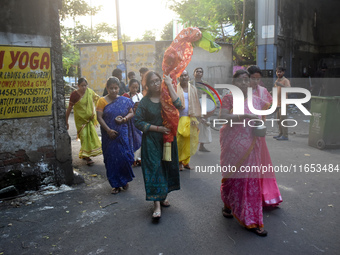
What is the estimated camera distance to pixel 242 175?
10.8ft

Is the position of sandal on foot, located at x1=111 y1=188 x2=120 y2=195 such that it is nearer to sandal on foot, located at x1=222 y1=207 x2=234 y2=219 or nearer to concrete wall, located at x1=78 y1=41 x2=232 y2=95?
sandal on foot, located at x1=222 y1=207 x2=234 y2=219

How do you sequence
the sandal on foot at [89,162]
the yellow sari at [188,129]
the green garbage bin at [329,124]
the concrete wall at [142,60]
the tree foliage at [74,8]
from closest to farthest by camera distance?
the yellow sari at [188,129], the sandal on foot at [89,162], the green garbage bin at [329,124], the tree foliage at [74,8], the concrete wall at [142,60]

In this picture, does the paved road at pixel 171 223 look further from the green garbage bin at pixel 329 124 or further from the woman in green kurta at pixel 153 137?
the green garbage bin at pixel 329 124

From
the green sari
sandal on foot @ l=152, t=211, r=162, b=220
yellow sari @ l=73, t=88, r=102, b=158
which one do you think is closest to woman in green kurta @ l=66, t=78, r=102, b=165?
yellow sari @ l=73, t=88, r=102, b=158

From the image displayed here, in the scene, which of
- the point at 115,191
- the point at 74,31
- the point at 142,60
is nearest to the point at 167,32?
the point at 74,31

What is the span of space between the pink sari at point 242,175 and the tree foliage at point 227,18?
13.5 m

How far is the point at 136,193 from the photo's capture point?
15.0 feet

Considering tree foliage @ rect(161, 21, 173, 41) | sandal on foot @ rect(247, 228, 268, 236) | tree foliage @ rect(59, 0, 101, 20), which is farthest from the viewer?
tree foliage @ rect(161, 21, 173, 41)

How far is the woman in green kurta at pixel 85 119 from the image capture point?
20.7 ft

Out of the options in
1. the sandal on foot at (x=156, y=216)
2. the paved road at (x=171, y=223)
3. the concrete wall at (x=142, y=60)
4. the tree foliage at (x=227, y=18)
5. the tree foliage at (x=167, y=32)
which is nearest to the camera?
the paved road at (x=171, y=223)

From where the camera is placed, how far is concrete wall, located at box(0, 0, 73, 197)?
4.23m

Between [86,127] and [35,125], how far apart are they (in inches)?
75.4

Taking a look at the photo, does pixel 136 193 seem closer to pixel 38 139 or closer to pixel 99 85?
pixel 38 139

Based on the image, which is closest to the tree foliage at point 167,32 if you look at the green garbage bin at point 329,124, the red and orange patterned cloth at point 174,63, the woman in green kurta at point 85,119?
the green garbage bin at point 329,124
